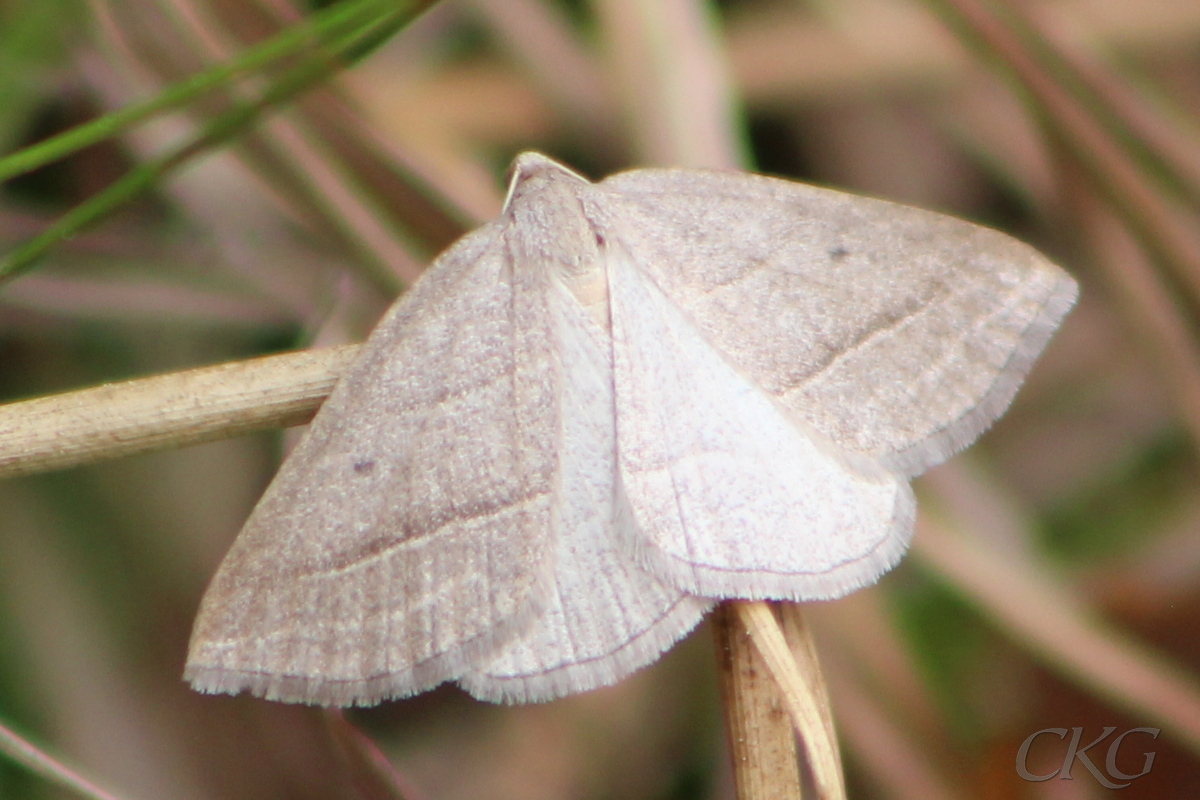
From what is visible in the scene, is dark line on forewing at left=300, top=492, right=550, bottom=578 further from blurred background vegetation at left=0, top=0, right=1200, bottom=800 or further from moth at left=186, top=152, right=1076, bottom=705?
blurred background vegetation at left=0, top=0, right=1200, bottom=800

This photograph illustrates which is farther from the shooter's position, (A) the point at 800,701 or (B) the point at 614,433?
(B) the point at 614,433

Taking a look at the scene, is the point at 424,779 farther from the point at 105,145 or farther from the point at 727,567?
the point at 105,145

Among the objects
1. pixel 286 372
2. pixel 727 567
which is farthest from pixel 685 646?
pixel 286 372

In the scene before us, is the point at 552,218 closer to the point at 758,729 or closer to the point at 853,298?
the point at 853,298

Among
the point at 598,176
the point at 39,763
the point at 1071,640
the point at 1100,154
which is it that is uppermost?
the point at 598,176

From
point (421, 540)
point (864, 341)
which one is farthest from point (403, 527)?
point (864, 341)

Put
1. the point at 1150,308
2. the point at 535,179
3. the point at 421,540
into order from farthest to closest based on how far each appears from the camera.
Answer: the point at 1150,308
the point at 535,179
the point at 421,540
